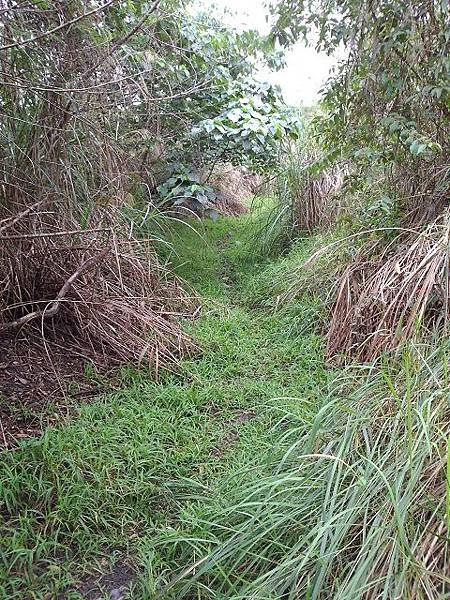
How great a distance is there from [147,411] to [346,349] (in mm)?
1070

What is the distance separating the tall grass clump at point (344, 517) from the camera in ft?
3.90

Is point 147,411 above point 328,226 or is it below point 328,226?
below

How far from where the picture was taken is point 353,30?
2.60 meters

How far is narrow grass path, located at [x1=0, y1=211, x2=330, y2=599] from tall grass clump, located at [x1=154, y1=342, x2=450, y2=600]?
0.48ft

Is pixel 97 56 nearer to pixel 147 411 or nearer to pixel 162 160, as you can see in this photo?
pixel 162 160

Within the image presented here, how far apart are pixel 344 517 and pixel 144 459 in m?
0.82

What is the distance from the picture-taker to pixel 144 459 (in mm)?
1899

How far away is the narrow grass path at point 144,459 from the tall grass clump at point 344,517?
0.14 metres

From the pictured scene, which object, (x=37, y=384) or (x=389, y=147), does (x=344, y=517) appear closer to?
(x=37, y=384)

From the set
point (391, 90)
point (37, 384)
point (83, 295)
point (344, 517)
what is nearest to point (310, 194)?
point (391, 90)

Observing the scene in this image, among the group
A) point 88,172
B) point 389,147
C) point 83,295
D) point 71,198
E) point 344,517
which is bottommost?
point 83,295

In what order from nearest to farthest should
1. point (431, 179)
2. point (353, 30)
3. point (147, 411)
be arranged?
point (147, 411)
point (353, 30)
point (431, 179)

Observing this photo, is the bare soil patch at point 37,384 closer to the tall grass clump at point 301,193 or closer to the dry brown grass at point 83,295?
the dry brown grass at point 83,295

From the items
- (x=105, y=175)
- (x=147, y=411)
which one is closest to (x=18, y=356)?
(x=147, y=411)
